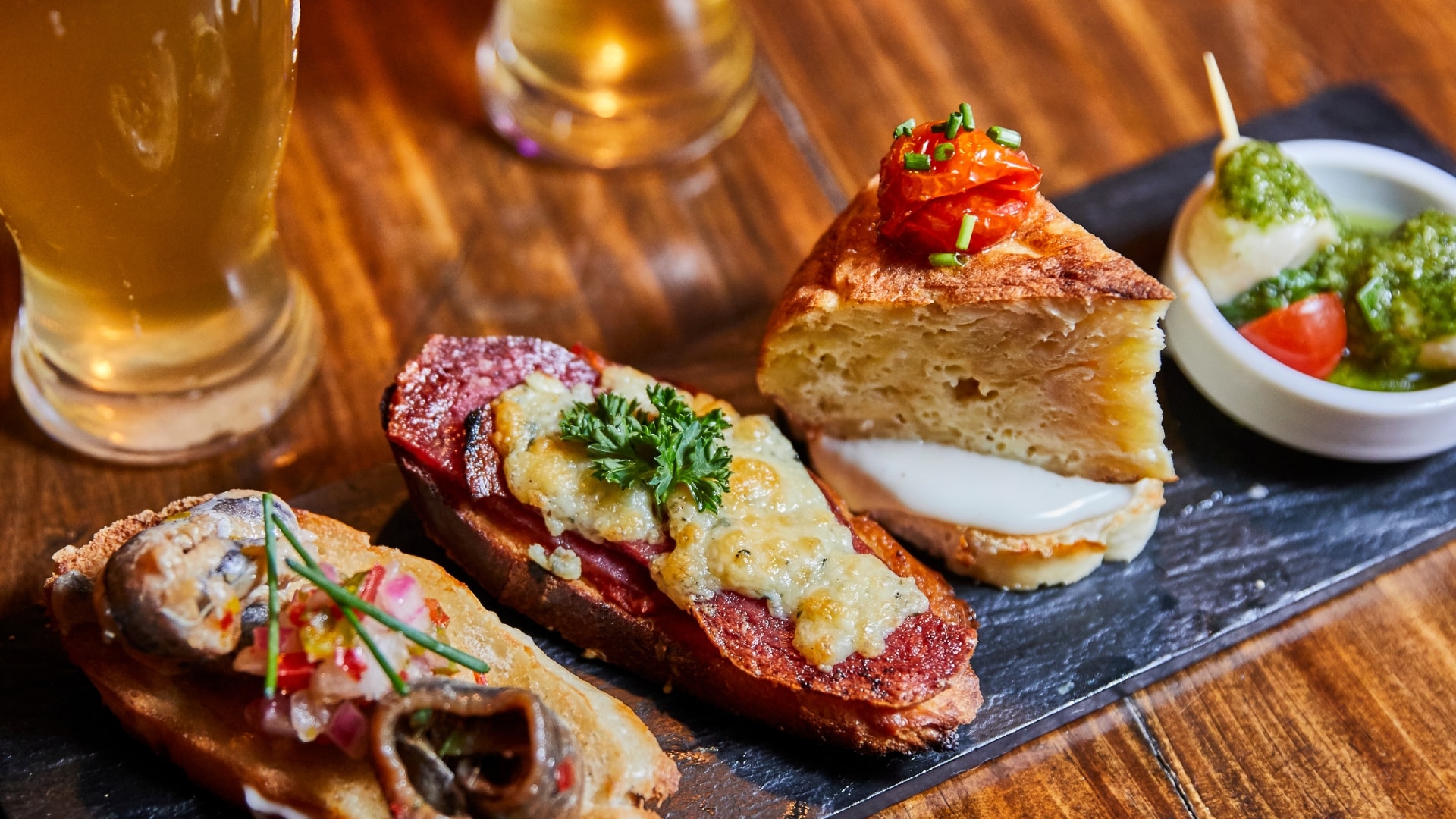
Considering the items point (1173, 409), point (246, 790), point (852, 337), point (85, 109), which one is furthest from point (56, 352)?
point (1173, 409)

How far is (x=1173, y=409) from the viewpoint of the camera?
334 cm

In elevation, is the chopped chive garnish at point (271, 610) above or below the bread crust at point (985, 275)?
above

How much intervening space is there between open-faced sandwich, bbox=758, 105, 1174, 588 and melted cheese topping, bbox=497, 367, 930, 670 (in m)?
0.32

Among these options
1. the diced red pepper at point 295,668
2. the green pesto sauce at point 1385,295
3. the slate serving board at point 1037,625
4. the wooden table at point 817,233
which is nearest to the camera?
the diced red pepper at point 295,668

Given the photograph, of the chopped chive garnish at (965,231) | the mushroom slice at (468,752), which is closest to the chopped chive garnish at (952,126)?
the chopped chive garnish at (965,231)

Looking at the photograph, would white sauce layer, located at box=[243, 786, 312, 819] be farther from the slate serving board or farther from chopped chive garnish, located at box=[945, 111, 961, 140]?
chopped chive garnish, located at box=[945, 111, 961, 140]

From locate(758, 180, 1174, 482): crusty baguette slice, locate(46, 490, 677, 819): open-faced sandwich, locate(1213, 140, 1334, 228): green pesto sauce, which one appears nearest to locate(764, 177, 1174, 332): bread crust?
locate(758, 180, 1174, 482): crusty baguette slice

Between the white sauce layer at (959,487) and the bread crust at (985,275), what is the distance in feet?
1.24

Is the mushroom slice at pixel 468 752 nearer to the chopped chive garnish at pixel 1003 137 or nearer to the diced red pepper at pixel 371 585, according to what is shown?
the diced red pepper at pixel 371 585

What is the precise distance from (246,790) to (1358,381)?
2.62m

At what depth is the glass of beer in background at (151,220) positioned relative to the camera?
246cm

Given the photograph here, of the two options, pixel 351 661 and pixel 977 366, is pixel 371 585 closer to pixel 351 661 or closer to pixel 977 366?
pixel 351 661

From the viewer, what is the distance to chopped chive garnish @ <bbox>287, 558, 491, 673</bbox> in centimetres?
222

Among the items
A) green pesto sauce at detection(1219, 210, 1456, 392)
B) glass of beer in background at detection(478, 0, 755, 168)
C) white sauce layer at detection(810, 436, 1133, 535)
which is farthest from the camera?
glass of beer in background at detection(478, 0, 755, 168)
